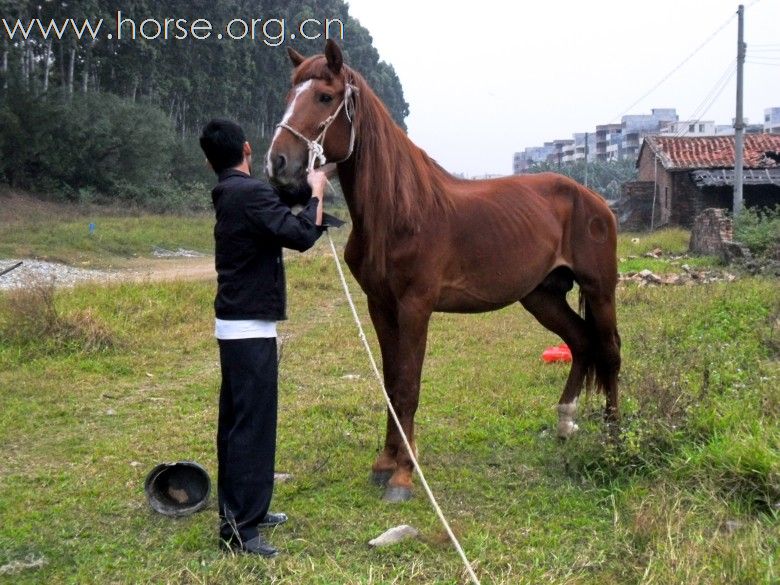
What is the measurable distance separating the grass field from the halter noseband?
1.73 metres

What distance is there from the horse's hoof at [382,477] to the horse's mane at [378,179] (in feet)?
3.61

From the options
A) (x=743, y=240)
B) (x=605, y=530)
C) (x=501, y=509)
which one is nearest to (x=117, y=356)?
(x=501, y=509)

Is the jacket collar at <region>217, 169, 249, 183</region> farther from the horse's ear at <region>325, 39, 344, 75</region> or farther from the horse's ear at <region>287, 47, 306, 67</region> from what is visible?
the horse's ear at <region>287, 47, 306, 67</region>

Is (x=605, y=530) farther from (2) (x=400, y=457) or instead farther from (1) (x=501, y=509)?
(2) (x=400, y=457)

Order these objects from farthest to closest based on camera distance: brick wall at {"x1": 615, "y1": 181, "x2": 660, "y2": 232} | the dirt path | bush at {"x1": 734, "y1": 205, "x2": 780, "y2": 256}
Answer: brick wall at {"x1": 615, "y1": 181, "x2": 660, "y2": 232} < bush at {"x1": 734, "y1": 205, "x2": 780, "y2": 256} < the dirt path

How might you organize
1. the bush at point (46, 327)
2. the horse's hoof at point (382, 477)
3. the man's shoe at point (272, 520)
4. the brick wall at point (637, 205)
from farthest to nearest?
the brick wall at point (637, 205), the bush at point (46, 327), the horse's hoof at point (382, 477), the man's shoe at point (272, 520)

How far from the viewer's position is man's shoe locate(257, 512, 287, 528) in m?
3.71

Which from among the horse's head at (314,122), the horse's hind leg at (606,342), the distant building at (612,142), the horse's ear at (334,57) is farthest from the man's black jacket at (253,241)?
the distant building at (612,142)

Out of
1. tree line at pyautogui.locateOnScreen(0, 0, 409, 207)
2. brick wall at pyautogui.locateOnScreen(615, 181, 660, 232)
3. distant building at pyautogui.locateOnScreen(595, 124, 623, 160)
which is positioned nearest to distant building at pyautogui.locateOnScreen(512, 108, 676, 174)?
distant building at pyautogui.locateOnScreen(595, 124, 623, 160)

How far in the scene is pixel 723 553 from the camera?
296 cm

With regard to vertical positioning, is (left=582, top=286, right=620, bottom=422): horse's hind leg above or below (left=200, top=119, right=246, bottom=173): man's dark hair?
below

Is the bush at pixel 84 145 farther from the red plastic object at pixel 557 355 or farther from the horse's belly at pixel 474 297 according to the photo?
the horse's belly at pixel 474 297

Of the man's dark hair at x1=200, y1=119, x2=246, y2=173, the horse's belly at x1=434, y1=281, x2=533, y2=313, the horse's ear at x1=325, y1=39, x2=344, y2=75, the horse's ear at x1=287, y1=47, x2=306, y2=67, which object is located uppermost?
the horse's ear at x1=287, y1=47, x2=306, y2=67

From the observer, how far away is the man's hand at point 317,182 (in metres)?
3.50
